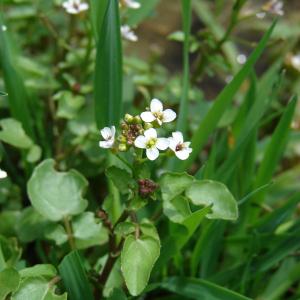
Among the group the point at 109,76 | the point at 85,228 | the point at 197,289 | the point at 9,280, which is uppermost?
the point at 109,76

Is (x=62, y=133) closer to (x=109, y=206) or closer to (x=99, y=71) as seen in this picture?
(x=99, y=71)

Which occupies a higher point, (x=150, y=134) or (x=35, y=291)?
(x=150, y=134)

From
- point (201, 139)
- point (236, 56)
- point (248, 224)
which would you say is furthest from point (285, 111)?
point (236, 56)

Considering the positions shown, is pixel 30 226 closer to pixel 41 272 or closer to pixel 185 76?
pixel 41 272

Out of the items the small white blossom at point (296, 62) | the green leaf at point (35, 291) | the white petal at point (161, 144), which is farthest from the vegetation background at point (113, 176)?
the small white blossom at point (296, 62)

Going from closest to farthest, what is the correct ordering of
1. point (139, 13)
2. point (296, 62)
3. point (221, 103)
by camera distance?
point (221, 103), point (139, 13), point (296, 62)

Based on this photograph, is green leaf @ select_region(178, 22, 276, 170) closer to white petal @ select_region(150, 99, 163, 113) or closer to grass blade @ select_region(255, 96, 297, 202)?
grass blade @ select_region(255, 96, 297, 202)

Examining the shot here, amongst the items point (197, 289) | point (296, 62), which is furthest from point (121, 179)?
point (296, 62)
